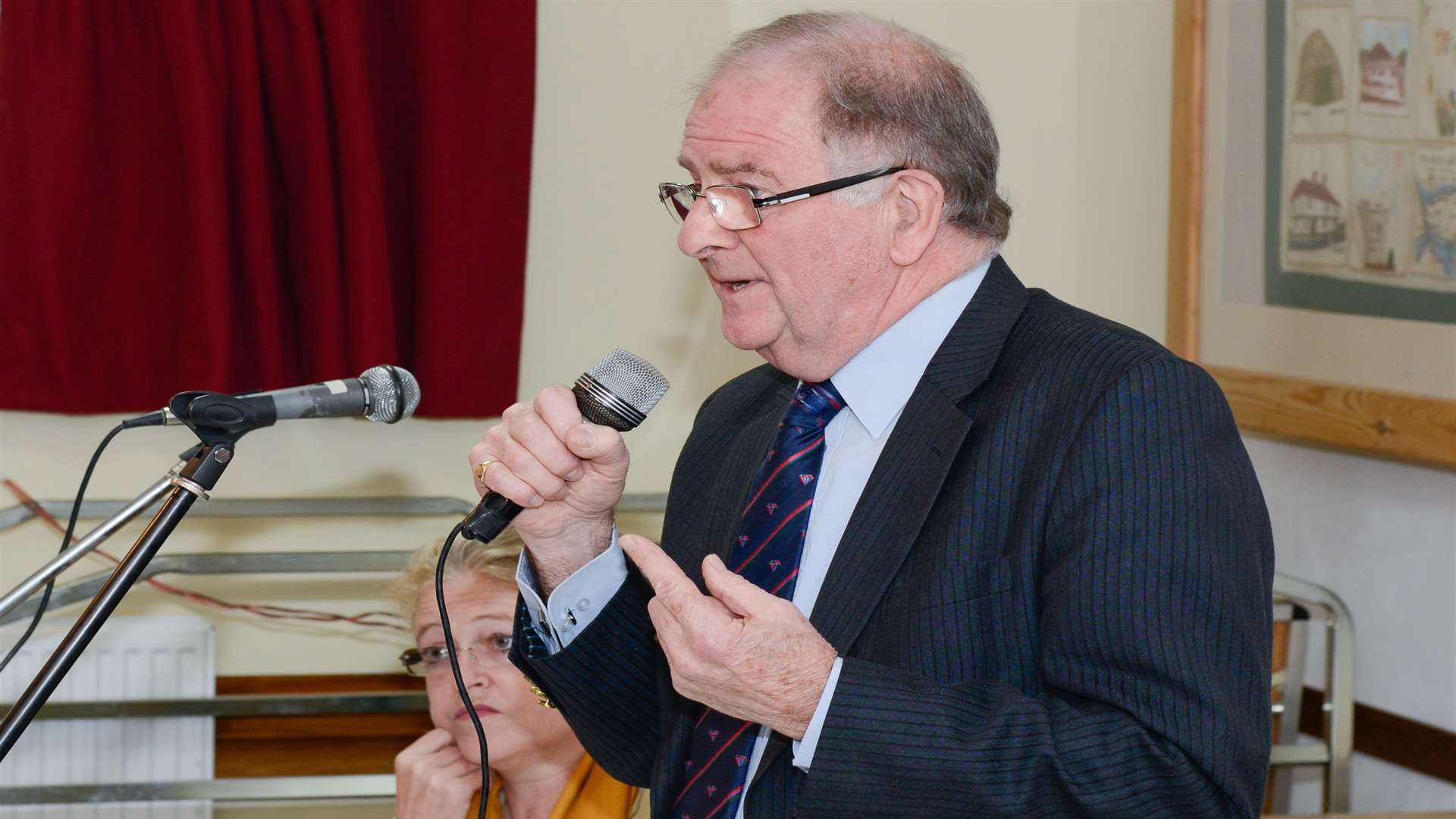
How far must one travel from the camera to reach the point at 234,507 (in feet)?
8.91

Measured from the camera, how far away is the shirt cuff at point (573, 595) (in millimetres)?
1478

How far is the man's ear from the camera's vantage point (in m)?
1.42

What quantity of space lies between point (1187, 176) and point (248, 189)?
1.84 metres

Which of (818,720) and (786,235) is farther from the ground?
(786,235)

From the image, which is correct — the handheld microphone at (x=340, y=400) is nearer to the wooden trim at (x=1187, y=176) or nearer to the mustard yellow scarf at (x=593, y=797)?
the mustard yellow scarf at (x=593, y=797)

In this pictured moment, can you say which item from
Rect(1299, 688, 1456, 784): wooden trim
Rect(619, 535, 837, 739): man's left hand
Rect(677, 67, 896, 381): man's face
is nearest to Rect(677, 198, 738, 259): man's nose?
Rect(677, 67, 896, 381): man's face

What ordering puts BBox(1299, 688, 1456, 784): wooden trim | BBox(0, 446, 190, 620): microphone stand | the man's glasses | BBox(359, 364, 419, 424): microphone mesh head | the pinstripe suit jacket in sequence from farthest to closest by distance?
BBox(1299, 688, 1456, 784): wooden trim, the man's glasses, BBox(359, 364, 419, 424): microphone mesh head, BBox(0, 446, 190, 620): microphone stand, the pinstripe suit jacket

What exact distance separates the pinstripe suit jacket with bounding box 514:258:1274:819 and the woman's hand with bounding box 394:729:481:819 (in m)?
0.95

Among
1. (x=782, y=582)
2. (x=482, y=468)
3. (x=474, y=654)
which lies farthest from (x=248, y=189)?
(x=782, y=582)

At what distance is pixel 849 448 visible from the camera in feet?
4.71

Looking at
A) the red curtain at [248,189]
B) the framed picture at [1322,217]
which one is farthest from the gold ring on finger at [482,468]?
the framed picture at [1322,217]

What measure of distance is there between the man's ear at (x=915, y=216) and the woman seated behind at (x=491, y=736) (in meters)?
0.97

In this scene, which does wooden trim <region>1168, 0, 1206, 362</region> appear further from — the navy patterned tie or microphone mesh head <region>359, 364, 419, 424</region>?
microphone mesh head <region>359, 364, 419, 424</region>

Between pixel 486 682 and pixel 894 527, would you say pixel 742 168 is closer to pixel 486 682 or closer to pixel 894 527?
pixel 894 527
